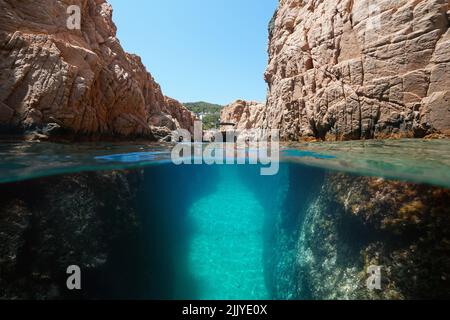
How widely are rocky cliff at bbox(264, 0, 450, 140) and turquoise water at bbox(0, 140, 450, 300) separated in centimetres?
252

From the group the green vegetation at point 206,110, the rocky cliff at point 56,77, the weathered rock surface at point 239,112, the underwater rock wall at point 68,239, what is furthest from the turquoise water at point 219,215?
the green vegetation at point 206,110

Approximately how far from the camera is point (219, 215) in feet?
55.0

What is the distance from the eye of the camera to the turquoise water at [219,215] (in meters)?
8.14

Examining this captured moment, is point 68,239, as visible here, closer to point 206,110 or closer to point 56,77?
point 56,77

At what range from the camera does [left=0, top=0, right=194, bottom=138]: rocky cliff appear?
11898mm

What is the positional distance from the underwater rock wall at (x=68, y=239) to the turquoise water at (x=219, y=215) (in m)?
0.55

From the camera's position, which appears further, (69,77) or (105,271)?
(69,77)

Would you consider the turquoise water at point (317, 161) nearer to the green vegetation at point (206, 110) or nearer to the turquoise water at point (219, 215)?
the turquoise water at point (219, 215)

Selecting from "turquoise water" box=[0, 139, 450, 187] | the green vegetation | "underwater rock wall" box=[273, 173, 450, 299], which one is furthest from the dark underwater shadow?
the green vegetation

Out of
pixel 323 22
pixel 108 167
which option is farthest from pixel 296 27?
pixel 108 167

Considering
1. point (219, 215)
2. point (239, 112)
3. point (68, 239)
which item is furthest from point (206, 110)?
point (68, 239)

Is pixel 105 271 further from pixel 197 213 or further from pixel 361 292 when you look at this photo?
pixel 197 213
